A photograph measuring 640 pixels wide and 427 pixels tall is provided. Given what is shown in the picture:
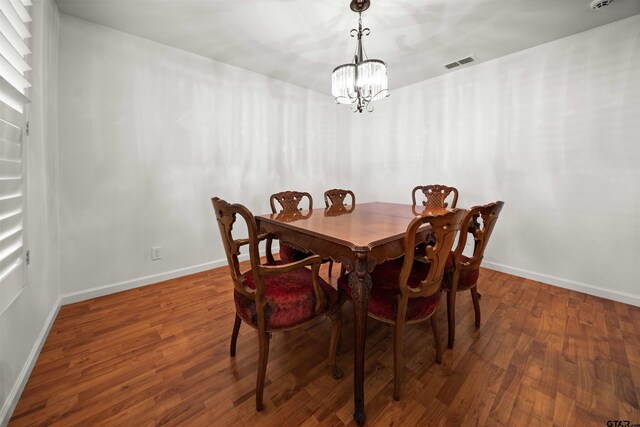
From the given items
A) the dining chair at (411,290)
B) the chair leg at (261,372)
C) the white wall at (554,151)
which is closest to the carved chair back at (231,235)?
the chair leg at (261,372)

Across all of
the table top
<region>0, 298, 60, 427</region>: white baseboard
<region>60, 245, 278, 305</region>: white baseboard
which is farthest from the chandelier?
<region>0, 298, 60, 427</region>: white baseboard

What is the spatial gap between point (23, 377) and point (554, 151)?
14.2 ft

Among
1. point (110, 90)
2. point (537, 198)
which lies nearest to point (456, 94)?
point (537, 198)

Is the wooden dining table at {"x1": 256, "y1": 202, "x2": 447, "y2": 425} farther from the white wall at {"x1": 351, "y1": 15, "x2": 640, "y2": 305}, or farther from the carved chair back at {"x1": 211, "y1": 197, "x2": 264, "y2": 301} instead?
the white wall at {"x1": 351, "y1": 15, "x2": 640, "y2": 305}

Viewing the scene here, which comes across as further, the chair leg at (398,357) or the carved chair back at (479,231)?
the carved chair back at (479,231)

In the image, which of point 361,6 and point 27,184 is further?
point 361,6

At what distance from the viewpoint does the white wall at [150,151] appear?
6.86ft

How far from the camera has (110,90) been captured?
7.22 feet

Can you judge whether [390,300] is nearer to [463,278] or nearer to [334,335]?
[334,335]

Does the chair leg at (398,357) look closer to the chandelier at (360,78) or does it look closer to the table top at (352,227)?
the table top at (352,227)

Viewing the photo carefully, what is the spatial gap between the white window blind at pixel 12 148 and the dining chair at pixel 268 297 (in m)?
0.86

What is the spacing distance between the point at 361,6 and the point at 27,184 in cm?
246

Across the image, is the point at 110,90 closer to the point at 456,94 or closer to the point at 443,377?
the point at 443,377

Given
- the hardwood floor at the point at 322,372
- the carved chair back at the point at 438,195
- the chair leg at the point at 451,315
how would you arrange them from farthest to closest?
the carved chair back at the point at 438,195 < the chair leg at the point at 451,315 < the hardwood floor at the point at 322,372
